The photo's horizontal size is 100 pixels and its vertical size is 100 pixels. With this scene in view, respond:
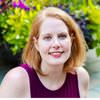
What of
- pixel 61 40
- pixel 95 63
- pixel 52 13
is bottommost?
pixel 95 63

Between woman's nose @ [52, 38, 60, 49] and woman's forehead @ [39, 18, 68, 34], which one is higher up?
woman's forehead @ [39, 18, 68, 34]

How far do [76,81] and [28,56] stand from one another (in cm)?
33

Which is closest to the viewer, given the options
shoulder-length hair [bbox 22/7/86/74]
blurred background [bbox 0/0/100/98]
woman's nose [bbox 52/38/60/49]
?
woman's nose [bbox 52/38/60/49]

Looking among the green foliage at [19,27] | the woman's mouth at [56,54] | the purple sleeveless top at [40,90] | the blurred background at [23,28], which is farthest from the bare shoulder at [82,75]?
the green foliage at [19,27]

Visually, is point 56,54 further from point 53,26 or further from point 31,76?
point 31,76

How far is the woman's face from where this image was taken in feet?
6.13

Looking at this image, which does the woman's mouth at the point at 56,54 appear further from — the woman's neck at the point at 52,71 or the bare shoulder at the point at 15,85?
the bare shoulder at the point at 15,85

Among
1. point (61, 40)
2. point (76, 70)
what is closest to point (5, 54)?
point (76, 70)

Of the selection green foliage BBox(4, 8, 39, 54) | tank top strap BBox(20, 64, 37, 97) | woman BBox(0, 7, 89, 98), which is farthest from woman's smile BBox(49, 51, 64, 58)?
green foliage BBox(4, 8, 39, 54)

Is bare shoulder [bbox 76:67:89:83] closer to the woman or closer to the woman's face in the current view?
the woman

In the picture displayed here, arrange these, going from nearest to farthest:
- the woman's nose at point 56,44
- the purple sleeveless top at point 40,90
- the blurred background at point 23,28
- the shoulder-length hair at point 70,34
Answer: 1. the woman's nose at point 56,44
2. the shoulder-length hair at point 70,34
3. the purple sleeveless top at point 40,90
4. the blurred background at point 23,28

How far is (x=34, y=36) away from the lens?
2004 mm

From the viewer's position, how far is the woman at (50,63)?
1896mm

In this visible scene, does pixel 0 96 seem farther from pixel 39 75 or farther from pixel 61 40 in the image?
pixel 61 40
